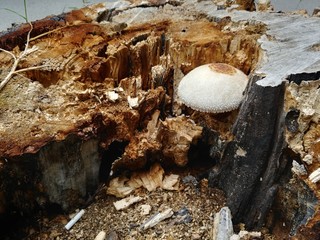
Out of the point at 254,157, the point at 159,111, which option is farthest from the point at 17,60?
the point at 254,157

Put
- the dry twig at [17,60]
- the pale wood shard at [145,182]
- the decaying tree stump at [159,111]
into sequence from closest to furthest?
the decaying tree stump at [159,111] → the dry twig at [17,60] → the pale wood shard at [145,182]

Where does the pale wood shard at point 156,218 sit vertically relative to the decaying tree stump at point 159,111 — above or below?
below

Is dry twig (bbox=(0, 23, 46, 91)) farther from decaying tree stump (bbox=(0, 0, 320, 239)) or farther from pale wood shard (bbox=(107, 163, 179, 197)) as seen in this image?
pale wood shard (bbox=(107, 163, 179, 197))

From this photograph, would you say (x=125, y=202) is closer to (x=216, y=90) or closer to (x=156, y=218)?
(x=156, y=218)

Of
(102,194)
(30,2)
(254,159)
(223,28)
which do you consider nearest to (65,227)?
(102,194)

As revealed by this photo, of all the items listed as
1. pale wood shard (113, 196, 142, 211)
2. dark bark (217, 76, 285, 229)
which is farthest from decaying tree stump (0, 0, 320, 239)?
pale wood shard (113, 196, 142, 211)

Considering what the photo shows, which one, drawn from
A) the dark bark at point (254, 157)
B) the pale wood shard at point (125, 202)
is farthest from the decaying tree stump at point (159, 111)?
the pale wood shard at point (125, 202)

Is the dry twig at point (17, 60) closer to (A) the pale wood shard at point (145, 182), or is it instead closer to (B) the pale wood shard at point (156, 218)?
(A) the pale wood shard at point (145, 182)
